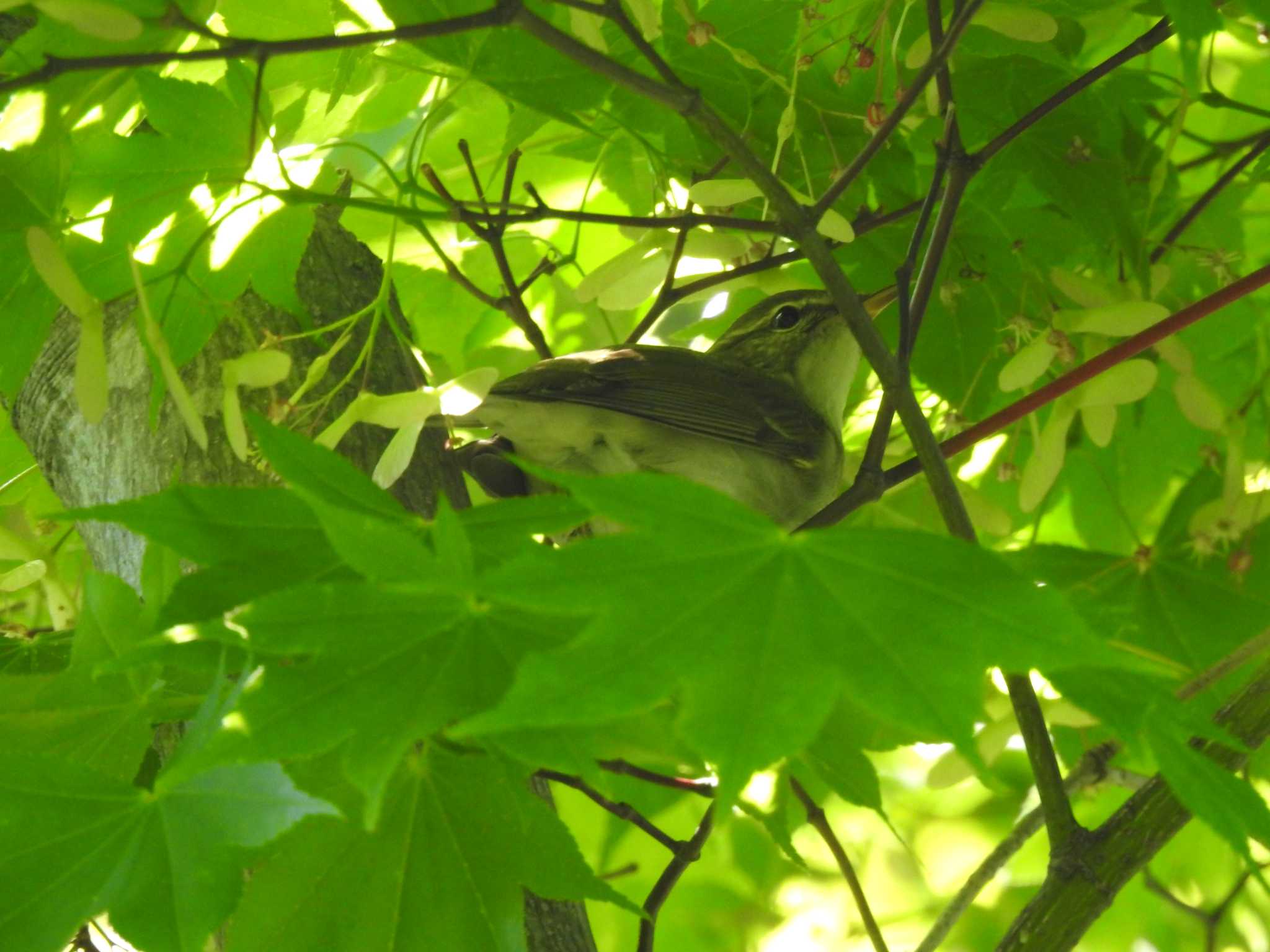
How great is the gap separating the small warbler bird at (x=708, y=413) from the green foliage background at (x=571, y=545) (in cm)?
17

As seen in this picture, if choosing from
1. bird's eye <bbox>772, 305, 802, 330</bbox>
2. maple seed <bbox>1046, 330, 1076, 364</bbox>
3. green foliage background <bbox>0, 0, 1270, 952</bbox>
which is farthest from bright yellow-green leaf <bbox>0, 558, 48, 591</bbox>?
bird's eye <bbox>772, 305, 802, 330</bbox>

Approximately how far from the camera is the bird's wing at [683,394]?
2268 millimetres

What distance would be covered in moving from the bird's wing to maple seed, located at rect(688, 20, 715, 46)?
2.31 feet

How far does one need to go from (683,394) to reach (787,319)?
0.59 m

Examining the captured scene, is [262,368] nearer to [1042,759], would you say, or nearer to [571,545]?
[571,545]

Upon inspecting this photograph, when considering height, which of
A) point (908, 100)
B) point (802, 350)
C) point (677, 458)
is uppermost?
point (802, 350)

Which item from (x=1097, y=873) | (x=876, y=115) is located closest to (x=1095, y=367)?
(x=876, y=115)

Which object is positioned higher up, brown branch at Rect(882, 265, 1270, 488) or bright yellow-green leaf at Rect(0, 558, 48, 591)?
brown branch at Rect(882, 265, 1270, 488)

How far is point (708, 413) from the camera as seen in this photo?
8.46 feet

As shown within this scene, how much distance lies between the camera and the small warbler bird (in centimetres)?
231

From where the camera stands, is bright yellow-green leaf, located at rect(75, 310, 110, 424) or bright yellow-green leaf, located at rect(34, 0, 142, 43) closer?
bright yellow-green leaf, located at rect(34, 0, 142, 43)

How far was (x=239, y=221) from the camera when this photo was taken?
1810 mm

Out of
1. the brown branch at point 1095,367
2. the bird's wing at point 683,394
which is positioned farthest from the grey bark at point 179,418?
the brown branch at point 1095,367

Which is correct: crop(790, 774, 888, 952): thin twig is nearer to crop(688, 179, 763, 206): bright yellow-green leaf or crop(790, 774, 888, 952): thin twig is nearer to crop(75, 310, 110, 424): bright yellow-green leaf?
crop(688, 179, 763, 206): bright yellow-green leaf
